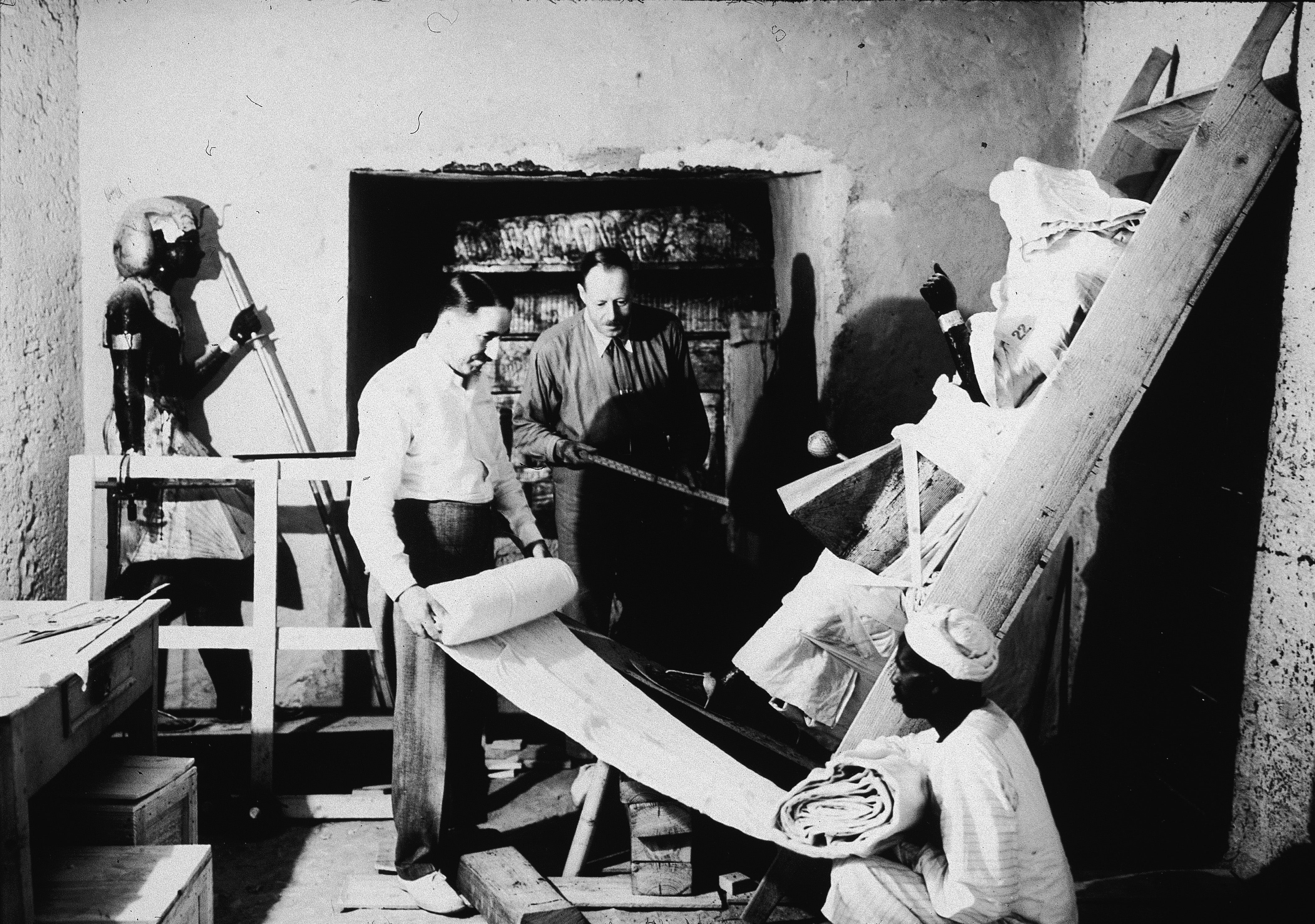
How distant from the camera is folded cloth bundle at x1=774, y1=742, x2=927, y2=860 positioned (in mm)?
1981

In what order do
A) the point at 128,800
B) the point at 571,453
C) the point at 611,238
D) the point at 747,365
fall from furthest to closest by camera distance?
the point at 611,238 < the point at 747,365 < the point at 571,453 < the point at 128,800

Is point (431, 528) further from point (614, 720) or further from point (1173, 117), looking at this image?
point (1173, 117)

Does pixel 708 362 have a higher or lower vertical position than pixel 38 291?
lower

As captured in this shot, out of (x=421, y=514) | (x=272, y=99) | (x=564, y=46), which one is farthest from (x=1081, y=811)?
(x=272, y=99)

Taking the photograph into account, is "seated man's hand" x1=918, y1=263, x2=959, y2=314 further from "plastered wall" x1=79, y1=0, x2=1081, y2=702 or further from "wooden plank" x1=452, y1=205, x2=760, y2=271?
"wooden plank" x1=452, y1=205, x2=760, y2=271

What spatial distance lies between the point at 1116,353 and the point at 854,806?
159 centimetres

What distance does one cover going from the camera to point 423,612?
9.35 ft

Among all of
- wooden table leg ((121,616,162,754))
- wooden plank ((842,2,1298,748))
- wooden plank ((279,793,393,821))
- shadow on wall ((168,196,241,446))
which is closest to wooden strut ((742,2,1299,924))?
wooden plank ((842,2,1298,748))

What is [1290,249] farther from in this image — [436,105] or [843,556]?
[436,105]

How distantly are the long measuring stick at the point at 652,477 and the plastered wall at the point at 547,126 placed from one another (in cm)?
75

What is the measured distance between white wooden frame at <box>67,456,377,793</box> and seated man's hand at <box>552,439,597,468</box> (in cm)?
87

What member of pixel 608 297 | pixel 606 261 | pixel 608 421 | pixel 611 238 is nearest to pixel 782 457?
pixel 608 421

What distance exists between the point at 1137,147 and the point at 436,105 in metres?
2.89

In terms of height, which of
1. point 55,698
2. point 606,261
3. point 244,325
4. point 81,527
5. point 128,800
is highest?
point 606,261
